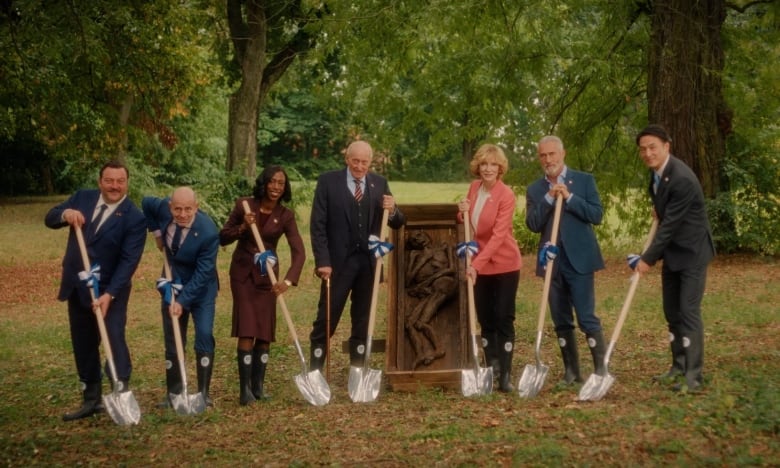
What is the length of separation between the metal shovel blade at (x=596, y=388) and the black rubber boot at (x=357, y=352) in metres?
1.97

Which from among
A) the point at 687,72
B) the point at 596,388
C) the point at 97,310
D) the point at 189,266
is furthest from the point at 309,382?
the point at 687,72

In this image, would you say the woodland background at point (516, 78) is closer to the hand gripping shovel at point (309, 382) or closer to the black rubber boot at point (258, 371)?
the hand gripping shovel at point (309, 382)

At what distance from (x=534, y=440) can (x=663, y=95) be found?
9918 mm

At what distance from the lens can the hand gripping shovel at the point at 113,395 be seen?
7664mm

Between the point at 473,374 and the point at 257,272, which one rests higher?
the point at 257,272

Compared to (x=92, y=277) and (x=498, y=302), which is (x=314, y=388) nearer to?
(x=498, y=302)

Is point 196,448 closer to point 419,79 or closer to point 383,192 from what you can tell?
point 383,192

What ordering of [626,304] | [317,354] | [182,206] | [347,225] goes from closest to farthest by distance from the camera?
1. [626,304]
2. [182,206]
3. [347,225]
4. [317,354]

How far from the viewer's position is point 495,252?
835 cm

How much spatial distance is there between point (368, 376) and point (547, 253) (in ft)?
5.95

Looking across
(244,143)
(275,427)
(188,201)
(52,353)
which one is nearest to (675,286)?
(275,427)

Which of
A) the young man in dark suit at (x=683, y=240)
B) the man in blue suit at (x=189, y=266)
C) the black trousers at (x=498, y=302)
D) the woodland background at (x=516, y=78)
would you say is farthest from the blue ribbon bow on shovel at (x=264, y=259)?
the woodland background at (x=516, y=78)

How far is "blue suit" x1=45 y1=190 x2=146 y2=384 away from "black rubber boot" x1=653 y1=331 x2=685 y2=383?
14.1 feet

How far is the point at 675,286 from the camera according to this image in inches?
318
